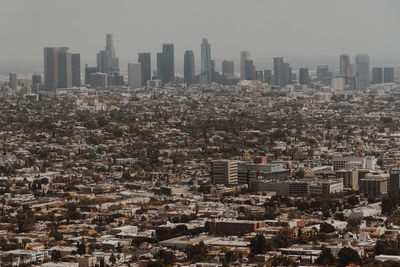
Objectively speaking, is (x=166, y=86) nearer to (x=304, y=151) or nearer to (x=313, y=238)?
(x=304, y=151)

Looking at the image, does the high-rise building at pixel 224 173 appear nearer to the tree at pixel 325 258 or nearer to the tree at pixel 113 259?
the tree at pixel 113 259

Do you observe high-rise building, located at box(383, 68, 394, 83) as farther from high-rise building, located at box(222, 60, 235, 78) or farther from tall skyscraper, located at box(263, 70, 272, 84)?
high-rise building, located at box(222, 60, 235, 78)

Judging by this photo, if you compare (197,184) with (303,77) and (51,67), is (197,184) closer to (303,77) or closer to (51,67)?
(51,67)

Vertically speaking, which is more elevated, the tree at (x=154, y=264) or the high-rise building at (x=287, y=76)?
the high-rise building at (x=287, y=76)

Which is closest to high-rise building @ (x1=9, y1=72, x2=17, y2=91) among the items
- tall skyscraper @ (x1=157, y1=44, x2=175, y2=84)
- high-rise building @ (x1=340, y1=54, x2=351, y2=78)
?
tall skyscraper @ (x1=157, y1=44, x2=175, y2=84)

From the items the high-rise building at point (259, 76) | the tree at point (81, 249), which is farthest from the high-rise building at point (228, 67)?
the tree at point (81, 249)
